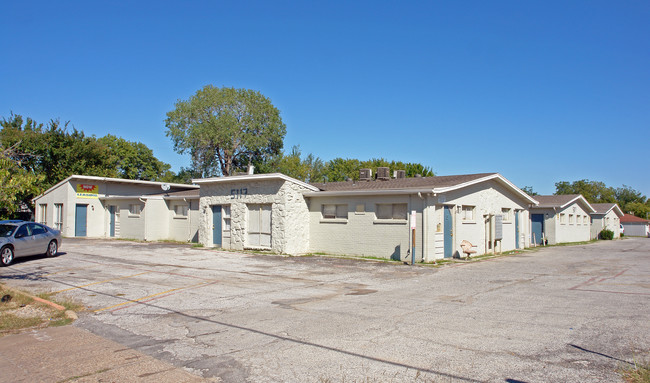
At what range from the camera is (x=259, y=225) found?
2142cm

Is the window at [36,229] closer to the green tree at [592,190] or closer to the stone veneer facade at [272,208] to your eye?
the stone veneer facade at [272,208]

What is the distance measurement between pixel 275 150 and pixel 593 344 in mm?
49577

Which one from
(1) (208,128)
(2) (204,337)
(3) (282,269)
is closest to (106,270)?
(3) (282,269)

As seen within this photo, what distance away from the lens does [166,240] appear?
27.8m

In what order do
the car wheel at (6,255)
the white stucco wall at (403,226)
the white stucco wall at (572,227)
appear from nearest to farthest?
the car wheel at (6,255) < the white stucco wall at (403,226) < the white stucco wall at (572,227)

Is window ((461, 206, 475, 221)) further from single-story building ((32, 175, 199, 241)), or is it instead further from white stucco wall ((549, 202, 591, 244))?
single-story building ((32, 175, 199, 241))

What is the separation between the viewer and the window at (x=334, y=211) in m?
20.1

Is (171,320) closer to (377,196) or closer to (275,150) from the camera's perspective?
(377,196)

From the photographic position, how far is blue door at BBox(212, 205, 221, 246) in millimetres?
23094

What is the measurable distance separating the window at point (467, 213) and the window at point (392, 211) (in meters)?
3.52

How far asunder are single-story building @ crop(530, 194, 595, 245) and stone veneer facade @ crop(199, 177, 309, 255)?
59.2 feet

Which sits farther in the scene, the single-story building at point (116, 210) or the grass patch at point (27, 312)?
the single-story building at point (116, 210)

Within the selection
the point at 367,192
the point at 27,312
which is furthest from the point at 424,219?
the point at 27,312

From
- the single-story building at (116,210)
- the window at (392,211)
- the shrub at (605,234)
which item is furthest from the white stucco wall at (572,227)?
the single-story building at (116,210)
